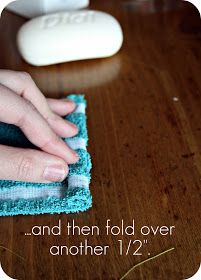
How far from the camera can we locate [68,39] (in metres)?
0.89

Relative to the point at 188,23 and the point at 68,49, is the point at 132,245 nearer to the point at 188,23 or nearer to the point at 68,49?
the point at 68,49

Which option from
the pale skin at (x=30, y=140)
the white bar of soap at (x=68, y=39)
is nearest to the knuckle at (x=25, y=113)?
the pale skin at (x=30, y=140)

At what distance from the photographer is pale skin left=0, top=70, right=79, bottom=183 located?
24.0 inches

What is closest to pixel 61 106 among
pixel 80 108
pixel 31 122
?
pixel 80 108

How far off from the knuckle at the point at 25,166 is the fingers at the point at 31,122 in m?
0.04

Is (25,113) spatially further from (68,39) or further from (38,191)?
(68,39)

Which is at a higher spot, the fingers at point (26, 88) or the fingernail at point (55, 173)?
the fingers at point (26, 88)

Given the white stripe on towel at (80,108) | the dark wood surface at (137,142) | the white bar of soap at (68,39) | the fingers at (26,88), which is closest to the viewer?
the dark wood surface at (137,142)

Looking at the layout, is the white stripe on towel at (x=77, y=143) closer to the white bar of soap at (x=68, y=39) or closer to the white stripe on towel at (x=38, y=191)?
the white stripe on towel at (x=38, y=191)

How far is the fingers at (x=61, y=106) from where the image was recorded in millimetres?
767

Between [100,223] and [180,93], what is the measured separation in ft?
1.18

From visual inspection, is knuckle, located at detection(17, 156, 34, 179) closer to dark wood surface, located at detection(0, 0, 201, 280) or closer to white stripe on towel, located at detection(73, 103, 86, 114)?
dark wood surface, located at detection(0, 0, 201, 280)

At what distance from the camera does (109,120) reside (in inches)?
30.7

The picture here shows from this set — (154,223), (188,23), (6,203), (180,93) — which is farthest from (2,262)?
(188,23)
